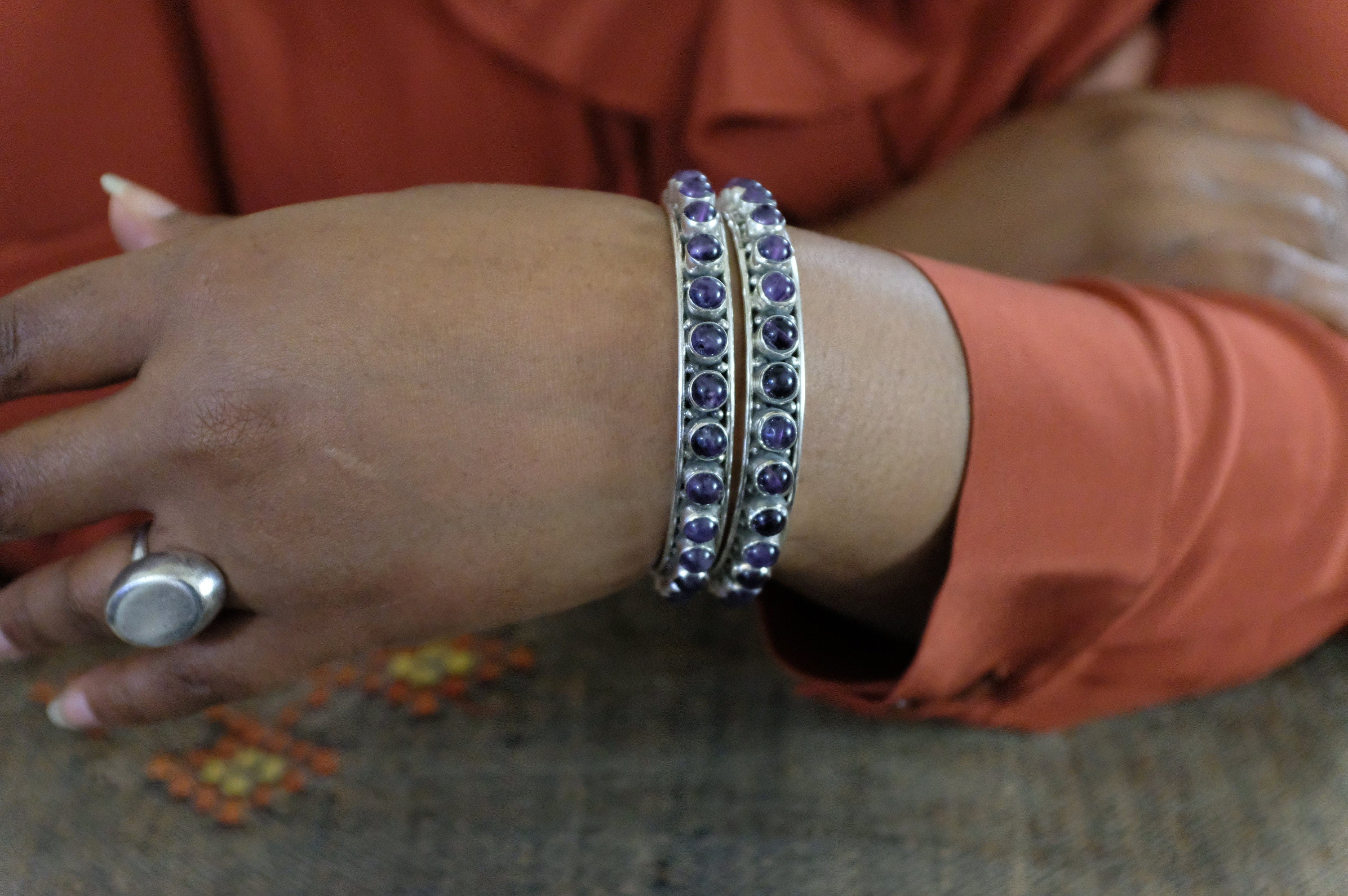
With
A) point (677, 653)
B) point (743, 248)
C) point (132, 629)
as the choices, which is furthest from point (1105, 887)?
point (132, 629)

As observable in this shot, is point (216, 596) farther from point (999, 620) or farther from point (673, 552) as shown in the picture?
point (999, 620)

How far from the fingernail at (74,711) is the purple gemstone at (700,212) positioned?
0.36m

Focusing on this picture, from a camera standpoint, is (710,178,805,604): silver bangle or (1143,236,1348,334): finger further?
(1143,236,1348,334): finger

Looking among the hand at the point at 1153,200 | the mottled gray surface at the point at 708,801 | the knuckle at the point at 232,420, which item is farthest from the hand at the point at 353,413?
the hand at the point at 1153,200

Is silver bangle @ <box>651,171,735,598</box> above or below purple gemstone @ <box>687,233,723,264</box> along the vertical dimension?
below

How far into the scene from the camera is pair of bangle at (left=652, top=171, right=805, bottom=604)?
1.35 ft

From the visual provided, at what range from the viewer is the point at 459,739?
589 mm

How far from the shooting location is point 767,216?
0.45 metres

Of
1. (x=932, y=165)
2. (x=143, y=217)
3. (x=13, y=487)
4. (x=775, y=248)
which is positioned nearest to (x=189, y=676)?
(x=13, y=487)

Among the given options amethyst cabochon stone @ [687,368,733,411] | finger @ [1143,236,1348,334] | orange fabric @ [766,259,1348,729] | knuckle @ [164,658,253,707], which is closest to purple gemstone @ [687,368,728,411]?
amethyst cabochon stone @ [687,368,733,411]

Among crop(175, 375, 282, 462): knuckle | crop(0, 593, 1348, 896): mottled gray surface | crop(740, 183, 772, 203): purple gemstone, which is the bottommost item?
crop(0, 593, 1348, 896): mottled gray surface

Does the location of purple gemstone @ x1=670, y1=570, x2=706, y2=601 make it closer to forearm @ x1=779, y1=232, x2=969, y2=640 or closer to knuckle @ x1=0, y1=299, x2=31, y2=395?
forearm @ x1=779, y1=232, x2=969, y2=640

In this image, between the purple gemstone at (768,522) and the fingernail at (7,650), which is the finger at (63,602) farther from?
the purple gemstone at (768,522)

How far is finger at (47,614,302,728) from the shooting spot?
429 mm
